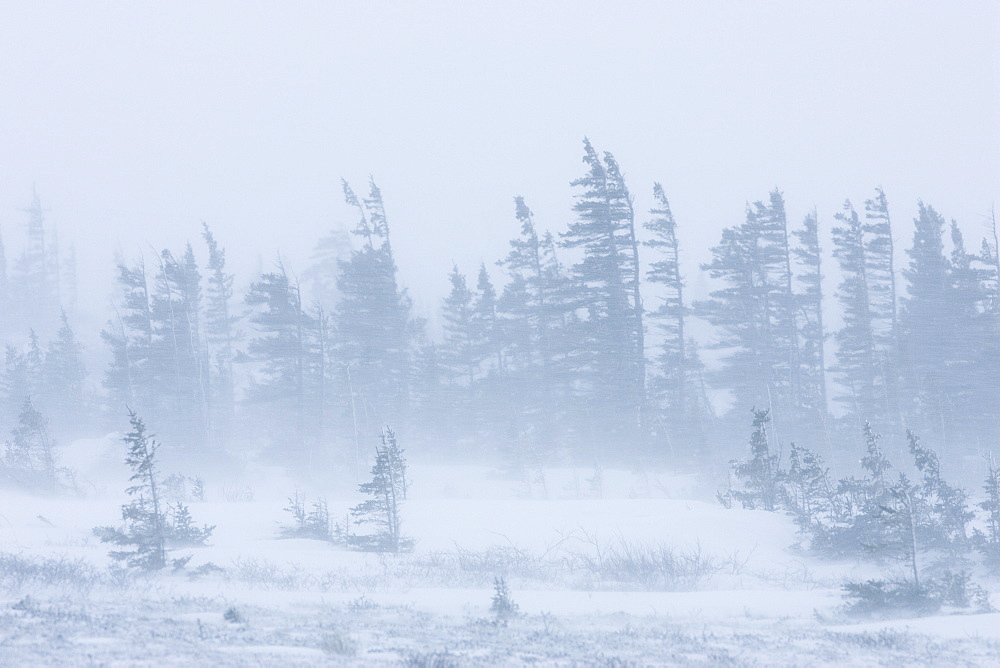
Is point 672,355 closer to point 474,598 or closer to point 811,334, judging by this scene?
point 811,334

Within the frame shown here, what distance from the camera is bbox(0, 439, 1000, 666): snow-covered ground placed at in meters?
8.12

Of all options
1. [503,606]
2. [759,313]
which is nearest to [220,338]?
[759,313]

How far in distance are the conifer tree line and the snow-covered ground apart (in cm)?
1589

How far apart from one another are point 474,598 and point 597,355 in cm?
2685

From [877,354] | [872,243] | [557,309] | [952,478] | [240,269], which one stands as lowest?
[952,478]

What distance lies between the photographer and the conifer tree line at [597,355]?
37031mm

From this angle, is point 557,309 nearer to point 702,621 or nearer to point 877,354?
point 877,354

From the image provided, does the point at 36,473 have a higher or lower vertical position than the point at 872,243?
lower

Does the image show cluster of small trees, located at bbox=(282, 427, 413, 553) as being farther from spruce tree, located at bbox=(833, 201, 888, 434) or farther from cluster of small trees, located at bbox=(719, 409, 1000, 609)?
spruce tree, located at bbox=(833, 201, 888, 434)

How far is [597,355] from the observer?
38.3 metres

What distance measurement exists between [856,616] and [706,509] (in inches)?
350

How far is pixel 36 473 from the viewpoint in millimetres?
33812

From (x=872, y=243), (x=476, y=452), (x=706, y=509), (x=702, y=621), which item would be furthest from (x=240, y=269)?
(x=702, y=621)

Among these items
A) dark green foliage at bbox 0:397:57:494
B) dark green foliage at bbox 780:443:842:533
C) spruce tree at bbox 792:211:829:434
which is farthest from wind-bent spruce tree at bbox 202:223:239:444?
dark green foliage at bbox 780:443:842:533
